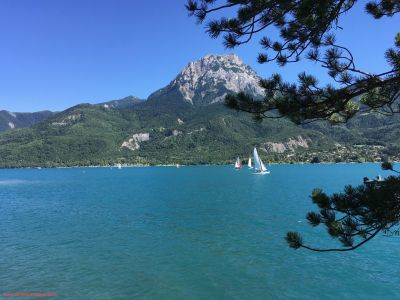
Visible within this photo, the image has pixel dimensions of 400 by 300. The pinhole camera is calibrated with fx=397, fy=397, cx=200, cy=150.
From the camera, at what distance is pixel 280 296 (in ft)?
76.6

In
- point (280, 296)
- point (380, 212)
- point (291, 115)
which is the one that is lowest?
point (280, 296)

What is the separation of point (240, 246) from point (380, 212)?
2848 cm

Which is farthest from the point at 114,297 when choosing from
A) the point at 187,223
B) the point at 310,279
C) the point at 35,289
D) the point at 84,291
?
the point at 187,223

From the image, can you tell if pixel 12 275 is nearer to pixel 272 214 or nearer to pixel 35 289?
pixel 35 289

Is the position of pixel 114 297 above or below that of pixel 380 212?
below

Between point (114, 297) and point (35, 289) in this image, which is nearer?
point (114, 297)

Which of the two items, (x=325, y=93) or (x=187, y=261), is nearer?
(x=325, y=93)

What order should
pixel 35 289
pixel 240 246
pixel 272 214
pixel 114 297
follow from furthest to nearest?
pixel 272 214 → pixel 240 246 → pixel 35 289 → pixel 114 297

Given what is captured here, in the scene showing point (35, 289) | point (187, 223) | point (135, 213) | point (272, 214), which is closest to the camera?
point (35, 289)

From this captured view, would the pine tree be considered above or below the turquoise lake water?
above

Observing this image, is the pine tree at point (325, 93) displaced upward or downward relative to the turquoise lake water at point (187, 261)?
upward

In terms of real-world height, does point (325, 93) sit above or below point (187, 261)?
above

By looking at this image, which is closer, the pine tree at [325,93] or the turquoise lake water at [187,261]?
the pine tree at [325,93]

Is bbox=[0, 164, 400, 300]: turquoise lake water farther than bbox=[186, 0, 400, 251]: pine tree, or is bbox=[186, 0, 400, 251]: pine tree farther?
bbox=[0, 164, 400, 300]: turquoise lake water
